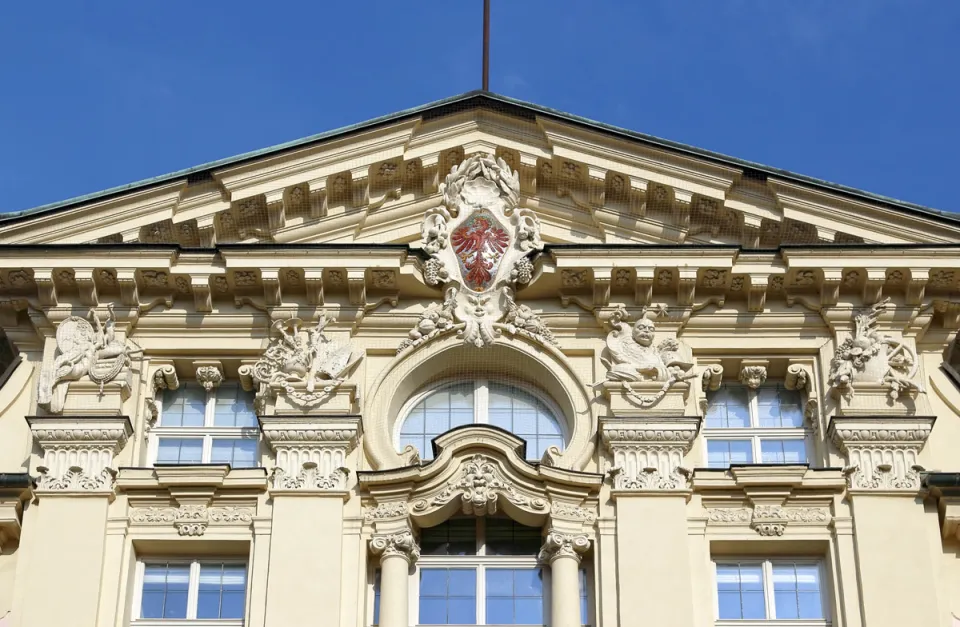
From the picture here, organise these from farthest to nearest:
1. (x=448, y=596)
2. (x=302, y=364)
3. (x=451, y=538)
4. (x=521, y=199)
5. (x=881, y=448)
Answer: (x=521, y=199) < (x=302, y=364) < (x=451, y=538) < (x=881, y=448) < (x=448, y=596)

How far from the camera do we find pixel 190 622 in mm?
24234

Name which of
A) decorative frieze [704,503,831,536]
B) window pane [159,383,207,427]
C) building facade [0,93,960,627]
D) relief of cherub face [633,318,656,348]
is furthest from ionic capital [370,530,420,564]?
relief of cherub face [633,318,656,348]

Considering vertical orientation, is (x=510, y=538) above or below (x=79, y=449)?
below

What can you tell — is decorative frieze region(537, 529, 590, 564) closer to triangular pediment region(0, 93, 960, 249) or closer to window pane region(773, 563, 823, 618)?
window pane region(773, 563, 823, 618)

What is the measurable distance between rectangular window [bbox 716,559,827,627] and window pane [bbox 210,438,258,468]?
6.31 m

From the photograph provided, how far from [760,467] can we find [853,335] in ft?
8.35

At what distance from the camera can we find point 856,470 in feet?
81.1

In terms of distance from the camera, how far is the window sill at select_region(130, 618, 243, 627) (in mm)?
24188

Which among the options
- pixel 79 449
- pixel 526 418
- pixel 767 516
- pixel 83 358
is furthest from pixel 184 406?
pixel 767 516

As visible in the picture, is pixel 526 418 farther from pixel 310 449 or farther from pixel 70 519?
pixel 70 519

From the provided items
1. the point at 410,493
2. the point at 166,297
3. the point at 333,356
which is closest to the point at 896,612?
the point at 410,493

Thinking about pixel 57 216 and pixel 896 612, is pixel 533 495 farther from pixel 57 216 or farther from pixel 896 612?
pixel 57 216

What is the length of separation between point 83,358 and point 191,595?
353cm

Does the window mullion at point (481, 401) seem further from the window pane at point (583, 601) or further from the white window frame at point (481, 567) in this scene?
the window pane at point (583, 601)
